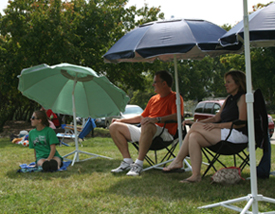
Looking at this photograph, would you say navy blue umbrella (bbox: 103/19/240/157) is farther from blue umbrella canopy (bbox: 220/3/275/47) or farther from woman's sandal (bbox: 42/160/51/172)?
woman's sandal (bbox: 42/160/51/172)

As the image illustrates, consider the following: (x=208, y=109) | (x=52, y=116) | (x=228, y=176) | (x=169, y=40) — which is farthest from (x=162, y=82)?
(x=208, y=109)

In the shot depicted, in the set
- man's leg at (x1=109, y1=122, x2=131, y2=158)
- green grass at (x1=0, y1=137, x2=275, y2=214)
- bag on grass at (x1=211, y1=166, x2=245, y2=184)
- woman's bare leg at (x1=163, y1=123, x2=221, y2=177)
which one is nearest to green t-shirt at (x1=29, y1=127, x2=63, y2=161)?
green grass at (x1=0, y1=137, x2=275, y2=214)

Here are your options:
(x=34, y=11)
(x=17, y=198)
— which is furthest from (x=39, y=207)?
(x=34, y=11)

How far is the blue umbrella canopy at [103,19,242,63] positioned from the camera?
4.03 m

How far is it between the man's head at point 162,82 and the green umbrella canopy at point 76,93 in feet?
3.41

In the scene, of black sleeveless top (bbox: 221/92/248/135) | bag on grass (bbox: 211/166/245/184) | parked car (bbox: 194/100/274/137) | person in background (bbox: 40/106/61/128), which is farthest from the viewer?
parked car (bbox: 194/100/274/137)

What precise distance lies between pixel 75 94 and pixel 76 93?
29 mm

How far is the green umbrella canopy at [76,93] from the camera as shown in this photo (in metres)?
6.13

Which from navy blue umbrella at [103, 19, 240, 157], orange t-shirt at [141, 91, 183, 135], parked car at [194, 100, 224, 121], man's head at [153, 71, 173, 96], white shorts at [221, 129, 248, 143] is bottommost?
parked car at [194, 100, 224, 121]

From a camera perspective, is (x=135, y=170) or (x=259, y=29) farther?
(x=135, y=170)

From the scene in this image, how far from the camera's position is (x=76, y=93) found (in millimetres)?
6594

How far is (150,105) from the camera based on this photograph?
543 centimetres

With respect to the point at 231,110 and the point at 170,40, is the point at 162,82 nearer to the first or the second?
the point at 170,40

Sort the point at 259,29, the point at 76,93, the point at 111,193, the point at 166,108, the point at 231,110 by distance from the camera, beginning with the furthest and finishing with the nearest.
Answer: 1. the point at 76,93
2. the point at 166,108
3. the point at 231,110
4. the point at 111,193
5. the point at 259,29
